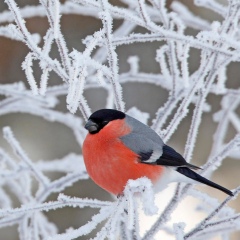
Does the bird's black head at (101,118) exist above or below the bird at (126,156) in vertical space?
above

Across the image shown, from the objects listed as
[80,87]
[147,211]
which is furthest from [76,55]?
[147,211]

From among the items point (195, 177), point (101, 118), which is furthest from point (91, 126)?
point (195, 177)

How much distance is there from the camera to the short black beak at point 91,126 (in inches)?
87.0

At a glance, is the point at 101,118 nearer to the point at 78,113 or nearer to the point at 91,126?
the point at 91,126

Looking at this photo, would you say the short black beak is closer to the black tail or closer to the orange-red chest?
the orange-red chest

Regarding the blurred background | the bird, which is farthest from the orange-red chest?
the blurred background

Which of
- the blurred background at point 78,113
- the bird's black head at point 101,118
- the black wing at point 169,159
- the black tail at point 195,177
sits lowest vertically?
A: the black tail at point 195,177

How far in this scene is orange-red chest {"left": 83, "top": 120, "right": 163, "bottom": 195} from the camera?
219cm

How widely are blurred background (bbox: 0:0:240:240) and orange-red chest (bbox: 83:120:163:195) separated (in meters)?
2.79

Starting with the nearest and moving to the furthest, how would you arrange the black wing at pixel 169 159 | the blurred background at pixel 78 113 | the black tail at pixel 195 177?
the black tail at pixel 195 177 → the black wing at pixel 169 159 → the blurred background at pixel 78 113

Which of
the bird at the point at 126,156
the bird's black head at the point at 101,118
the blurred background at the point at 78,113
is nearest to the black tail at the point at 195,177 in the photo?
the bird at the point at 126,156

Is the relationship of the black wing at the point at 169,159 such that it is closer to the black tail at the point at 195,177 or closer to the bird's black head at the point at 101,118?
the black tail at the point at 195,177

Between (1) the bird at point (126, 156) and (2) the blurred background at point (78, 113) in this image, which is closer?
(1) the bird at point (126, 156)

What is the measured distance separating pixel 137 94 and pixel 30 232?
11.9ft
